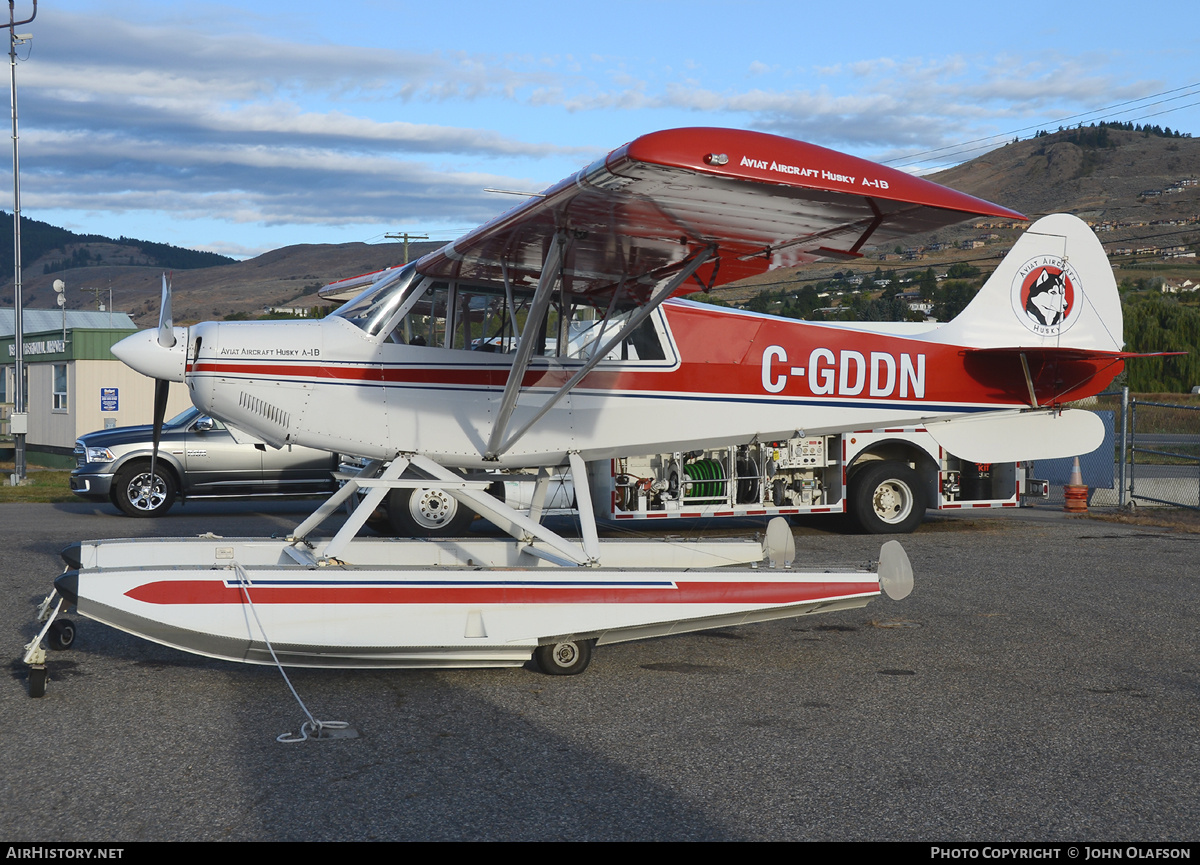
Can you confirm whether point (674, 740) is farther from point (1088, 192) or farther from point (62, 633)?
point (1088, 192)

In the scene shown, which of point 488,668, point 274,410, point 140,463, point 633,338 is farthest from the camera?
point 140,463

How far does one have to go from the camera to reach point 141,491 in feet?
46.9

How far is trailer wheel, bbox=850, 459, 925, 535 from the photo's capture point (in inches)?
492

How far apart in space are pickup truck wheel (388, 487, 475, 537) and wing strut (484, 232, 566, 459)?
4.70 meters

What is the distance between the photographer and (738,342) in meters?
8.44

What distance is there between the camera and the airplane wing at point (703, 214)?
4.79 m

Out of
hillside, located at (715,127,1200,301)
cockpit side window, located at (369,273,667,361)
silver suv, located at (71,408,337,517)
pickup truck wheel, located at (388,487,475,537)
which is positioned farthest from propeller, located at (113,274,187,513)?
hillside, located at (715,127,1200,301)

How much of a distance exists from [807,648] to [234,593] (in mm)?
3591

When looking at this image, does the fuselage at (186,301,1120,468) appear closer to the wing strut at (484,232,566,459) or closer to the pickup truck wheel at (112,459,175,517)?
the wing strut at (484,232,566,459)

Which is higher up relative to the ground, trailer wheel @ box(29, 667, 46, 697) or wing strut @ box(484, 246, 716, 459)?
wing strut @ box(484, 246, 716, 459)

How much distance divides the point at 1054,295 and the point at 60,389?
2577cm
